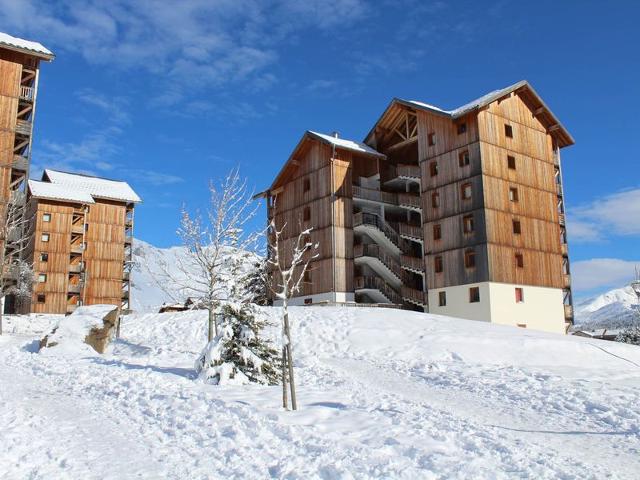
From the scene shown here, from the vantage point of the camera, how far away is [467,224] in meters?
41.6

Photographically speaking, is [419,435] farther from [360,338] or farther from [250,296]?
[360,338]

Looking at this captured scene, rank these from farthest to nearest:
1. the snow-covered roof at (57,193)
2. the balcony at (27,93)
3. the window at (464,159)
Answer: the snow-covered roof at (57,193) < the balcony at (27,93) < the window at (464,159)

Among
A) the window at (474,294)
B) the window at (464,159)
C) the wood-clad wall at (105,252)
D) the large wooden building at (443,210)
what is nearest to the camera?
the window at (474,294)

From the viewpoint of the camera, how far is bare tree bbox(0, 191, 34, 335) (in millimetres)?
36094

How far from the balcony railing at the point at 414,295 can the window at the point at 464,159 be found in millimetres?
9488

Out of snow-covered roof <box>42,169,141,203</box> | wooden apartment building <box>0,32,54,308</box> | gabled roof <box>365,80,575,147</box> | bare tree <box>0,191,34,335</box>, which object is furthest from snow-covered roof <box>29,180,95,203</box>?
gabled roof <box>365,80,575,147</box>

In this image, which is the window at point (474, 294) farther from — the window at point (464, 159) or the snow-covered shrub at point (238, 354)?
the snow-covered shrub at point (238, 354)

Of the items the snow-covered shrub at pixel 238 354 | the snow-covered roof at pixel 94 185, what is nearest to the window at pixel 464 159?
the snow-covered shrub at pixel 238 354

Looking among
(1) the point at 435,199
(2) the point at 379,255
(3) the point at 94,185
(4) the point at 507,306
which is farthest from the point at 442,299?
(3) the point at 94,185

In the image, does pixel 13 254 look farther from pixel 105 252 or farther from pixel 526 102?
pixel 526 102

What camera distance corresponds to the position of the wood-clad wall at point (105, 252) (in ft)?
215

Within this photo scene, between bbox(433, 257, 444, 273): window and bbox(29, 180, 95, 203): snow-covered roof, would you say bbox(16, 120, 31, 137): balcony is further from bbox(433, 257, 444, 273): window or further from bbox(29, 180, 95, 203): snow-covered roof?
bbox(433, 257, 444, 273): window

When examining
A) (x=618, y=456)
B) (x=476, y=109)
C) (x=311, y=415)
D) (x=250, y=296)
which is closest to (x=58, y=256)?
(x=476, y=109)

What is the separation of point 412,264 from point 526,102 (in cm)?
1493
